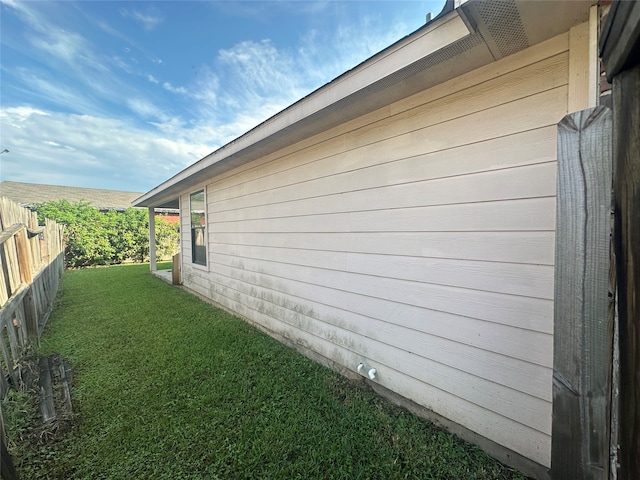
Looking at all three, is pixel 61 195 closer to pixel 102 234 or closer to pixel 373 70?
pixel 102 234

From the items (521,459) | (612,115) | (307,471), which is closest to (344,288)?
(307,471)

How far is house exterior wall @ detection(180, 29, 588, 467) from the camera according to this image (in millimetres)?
1576

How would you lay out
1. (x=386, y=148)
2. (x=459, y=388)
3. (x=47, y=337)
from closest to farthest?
(x=459, y=388) → (x=386, y=148) → (x=47, y=337)

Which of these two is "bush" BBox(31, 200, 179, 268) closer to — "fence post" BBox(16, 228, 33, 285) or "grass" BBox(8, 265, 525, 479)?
"fence post" BBox(16, 228, 33, 285)

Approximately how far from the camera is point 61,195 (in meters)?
19.0

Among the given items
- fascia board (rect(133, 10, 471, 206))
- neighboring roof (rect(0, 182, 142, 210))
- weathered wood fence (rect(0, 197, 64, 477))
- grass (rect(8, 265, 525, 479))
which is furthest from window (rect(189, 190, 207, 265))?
neighboring roof (rect(0, 182, 142, 210))

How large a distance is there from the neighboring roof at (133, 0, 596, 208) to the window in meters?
3.98

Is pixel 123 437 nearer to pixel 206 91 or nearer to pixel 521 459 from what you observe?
pixel 521 459

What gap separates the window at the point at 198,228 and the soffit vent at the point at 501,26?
230 inches

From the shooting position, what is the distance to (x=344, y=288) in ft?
9.12

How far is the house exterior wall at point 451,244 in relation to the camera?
1576 millimetres

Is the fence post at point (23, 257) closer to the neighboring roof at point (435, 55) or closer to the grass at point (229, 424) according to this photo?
the grass at point (229, 424)

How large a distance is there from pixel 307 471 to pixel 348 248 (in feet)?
5.69

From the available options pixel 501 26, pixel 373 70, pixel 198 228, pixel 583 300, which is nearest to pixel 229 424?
pixel 583 300
